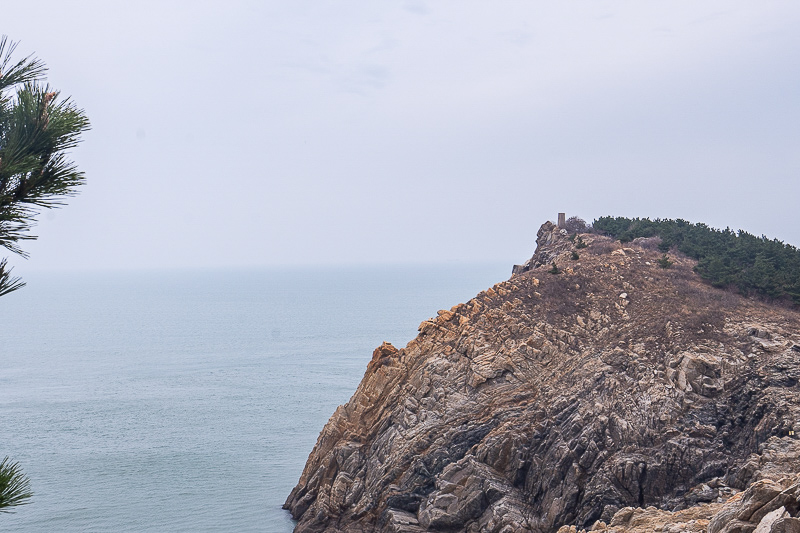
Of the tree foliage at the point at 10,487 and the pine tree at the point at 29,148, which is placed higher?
the pine tree at the point at 29,148

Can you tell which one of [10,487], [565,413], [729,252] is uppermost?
[729,252]

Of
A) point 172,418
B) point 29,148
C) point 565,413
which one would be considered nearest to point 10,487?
point 29,148

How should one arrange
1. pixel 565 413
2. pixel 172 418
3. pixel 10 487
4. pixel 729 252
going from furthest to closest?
pixel 172 418, pixel 729 252, pixel 565 413, pixel 10 487

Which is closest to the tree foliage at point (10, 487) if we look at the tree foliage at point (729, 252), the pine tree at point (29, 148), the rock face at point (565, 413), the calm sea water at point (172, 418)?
the pine tree at point (29, 148)

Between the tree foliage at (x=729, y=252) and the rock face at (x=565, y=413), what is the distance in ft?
5.70

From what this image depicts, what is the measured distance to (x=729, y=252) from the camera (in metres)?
44.3

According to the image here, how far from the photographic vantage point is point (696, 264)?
42.4 metres

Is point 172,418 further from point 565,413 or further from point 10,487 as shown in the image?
point 10,487

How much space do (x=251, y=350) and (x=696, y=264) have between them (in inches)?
2878

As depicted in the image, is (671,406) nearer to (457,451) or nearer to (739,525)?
(457,451)

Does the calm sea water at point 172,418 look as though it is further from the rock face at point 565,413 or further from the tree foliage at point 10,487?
the tree foliage at point 10,487

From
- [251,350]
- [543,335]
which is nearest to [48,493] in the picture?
[543,335]

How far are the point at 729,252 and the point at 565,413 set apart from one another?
20.4m

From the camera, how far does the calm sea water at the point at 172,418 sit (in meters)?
39.7
